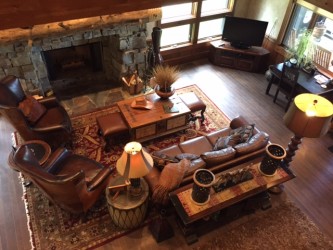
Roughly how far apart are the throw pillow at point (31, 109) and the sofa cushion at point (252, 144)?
2957 mm

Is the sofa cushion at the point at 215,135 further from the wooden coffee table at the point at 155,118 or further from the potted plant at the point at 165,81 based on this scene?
the potted plant at the point at 165,81

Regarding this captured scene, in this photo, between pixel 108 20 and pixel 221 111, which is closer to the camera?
pixel 108 20

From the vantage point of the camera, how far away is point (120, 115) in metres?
4.71

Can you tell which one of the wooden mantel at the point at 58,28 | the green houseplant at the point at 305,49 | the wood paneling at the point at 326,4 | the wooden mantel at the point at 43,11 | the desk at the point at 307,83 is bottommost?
the desk at the point at 307,83

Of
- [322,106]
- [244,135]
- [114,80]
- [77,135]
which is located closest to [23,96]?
[77,135]

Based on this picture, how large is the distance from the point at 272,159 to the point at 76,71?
4236mm

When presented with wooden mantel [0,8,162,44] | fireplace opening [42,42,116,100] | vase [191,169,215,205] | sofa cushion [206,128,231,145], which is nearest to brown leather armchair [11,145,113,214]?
vase [191,169,215,205]

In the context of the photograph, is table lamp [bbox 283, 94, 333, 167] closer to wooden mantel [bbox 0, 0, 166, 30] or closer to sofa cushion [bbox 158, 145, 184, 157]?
sofa cushion [bbox 158, 145, 184, 157]

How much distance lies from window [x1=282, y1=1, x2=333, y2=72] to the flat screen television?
631 millimetres

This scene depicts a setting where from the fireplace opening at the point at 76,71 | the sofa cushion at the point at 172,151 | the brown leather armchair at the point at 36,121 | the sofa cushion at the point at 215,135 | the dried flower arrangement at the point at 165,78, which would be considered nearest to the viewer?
the brown leather armchair at the point at 36,121

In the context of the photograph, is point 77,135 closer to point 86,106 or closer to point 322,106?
point 86,106

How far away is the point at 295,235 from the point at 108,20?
13.5 feet

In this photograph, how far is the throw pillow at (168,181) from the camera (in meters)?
3.35

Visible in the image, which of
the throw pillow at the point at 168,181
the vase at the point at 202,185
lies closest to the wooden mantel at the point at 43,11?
the vase at the point at 202,185
